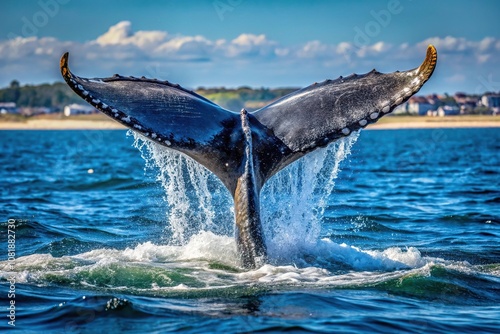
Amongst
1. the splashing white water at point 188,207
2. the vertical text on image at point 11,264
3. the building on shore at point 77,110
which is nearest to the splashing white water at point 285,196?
the splashing white water at point 188,207

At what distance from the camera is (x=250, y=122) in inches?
308

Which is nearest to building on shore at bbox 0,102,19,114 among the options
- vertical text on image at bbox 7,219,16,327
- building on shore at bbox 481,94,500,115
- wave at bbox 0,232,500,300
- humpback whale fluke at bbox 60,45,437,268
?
building on shore at bbox 481,94,500,115

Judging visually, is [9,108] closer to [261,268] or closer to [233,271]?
[233,271]

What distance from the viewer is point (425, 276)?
8023 mm

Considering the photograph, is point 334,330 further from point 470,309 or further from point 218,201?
point 218,201

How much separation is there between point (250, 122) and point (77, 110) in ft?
584

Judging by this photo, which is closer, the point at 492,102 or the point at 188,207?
the point at 188,207

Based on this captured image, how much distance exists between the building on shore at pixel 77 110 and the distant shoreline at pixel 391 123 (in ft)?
14.9

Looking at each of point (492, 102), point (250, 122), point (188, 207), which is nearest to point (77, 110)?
point (492, 102)

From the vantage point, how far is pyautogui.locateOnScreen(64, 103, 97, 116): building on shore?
177500 mm

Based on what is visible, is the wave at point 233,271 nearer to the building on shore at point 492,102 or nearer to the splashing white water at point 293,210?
the splashing white water at point 293,210

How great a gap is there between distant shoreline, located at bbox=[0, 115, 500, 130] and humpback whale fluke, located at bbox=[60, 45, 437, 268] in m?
141

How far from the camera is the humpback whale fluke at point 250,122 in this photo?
7.14m

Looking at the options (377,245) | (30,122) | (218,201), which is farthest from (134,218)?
(30,122)
